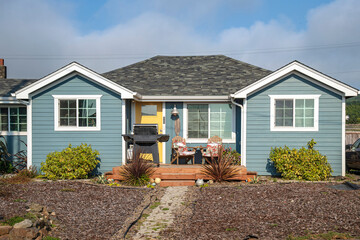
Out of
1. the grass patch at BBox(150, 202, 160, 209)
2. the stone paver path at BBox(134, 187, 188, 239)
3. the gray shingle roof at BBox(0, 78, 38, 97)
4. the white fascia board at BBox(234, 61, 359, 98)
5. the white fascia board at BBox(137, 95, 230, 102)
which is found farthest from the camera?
the gray shingle roof at BBox(0, 78, 38, 97)

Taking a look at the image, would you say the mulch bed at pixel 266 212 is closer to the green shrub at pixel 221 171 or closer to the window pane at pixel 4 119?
the green shrub at pixel 221 171

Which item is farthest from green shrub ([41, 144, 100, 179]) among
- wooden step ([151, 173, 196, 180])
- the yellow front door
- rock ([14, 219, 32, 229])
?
rock ([14, 219, 32, 229])

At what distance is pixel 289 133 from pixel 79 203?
680 cm

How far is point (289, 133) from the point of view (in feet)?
36.0

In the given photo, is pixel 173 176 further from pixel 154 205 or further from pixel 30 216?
pixel 30 216

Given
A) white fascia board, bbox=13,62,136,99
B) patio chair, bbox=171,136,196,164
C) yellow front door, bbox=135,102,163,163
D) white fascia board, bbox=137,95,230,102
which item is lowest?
patio chair, bbox=171,136,196,164

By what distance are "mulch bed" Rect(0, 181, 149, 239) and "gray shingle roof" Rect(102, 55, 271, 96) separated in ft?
14.4

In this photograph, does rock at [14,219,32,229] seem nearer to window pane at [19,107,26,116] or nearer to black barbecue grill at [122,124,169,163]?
black barbecue grill at [122,124,169,163]

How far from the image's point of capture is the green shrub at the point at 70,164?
10203mm

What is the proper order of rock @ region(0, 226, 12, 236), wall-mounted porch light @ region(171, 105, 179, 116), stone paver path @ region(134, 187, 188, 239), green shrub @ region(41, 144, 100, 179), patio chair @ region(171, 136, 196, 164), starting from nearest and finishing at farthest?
rock @ region(0, 226, 12, 236), stone paver path @ region(134, 187, 188, 239), green shrub @ region(41, 144, 100, 179), patio chair @ region(171, 136, 196, 164), wall-mounted porch light @ region(171, 105, 179, 116)

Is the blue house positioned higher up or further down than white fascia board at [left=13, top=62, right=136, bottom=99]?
further down

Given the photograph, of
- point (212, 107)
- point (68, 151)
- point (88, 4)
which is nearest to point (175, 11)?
point (88, 4)

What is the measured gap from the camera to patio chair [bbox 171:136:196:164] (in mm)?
11219

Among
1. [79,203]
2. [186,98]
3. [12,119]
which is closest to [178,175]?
[186,98]
